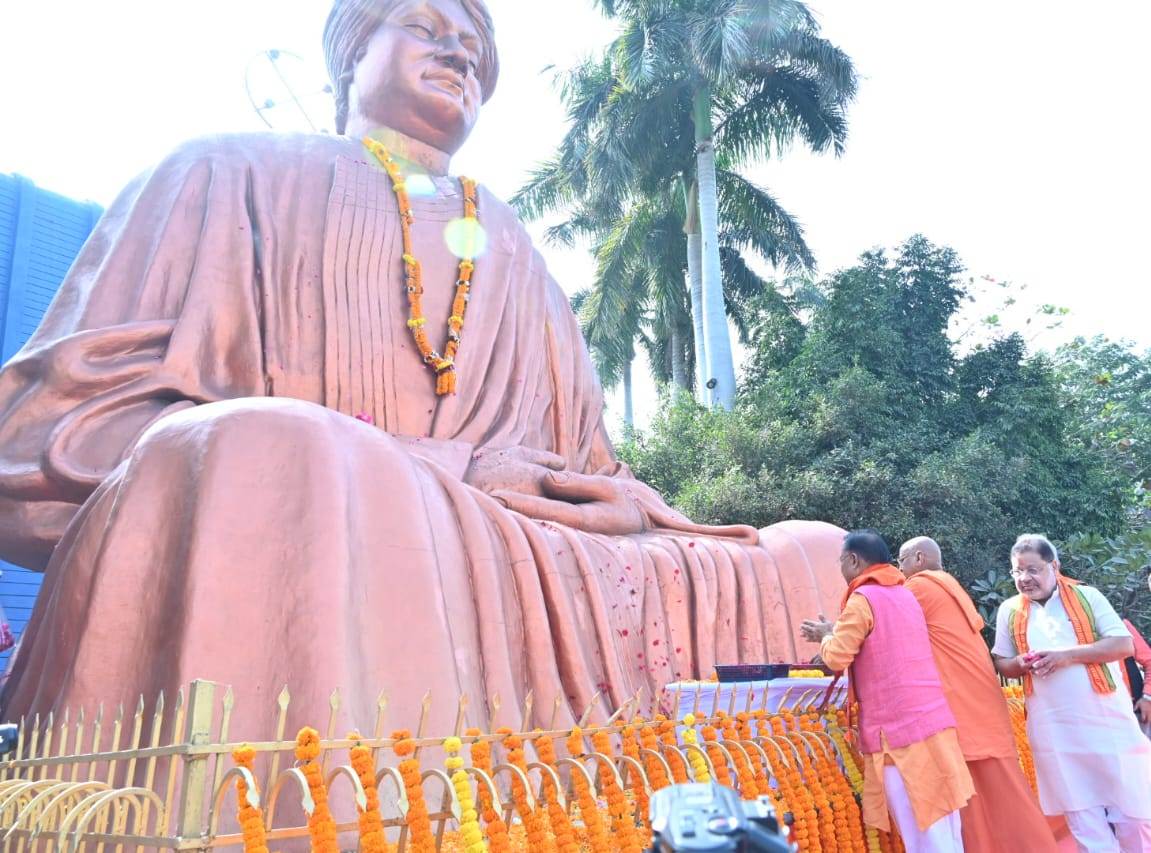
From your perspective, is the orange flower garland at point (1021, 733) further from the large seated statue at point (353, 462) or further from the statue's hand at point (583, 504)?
the statue's hand at point (583, 504)

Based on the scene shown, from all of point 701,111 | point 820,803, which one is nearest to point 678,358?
point 701,111

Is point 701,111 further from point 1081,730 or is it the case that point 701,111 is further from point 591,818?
point 591,818

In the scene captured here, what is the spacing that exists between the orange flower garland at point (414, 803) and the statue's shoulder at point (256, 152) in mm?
3424

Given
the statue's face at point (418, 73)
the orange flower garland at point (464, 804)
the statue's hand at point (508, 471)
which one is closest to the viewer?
the orange flower garland at point (464, 804)

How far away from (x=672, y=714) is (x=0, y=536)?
2.54 meters

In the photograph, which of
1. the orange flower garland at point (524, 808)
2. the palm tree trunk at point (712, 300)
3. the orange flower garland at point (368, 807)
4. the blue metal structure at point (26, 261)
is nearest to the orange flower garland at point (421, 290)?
the orange flower garland at point (524, 808)

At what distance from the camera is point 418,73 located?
17.6ft

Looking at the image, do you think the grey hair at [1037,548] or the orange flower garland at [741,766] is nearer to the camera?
the orange flower garland at [741,766]

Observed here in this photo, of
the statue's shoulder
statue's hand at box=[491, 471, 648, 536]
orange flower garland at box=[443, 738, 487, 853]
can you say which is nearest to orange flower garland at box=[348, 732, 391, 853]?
orange flower garland at box=[443, 738, 487, 853]

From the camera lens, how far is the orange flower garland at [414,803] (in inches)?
80.4

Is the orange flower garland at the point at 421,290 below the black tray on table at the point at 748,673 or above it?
above

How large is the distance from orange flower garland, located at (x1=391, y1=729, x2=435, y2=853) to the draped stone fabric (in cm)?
57

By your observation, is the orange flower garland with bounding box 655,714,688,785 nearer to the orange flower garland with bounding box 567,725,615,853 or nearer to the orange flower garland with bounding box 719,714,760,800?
the orange flower garland with bounding box 719,714,760,800

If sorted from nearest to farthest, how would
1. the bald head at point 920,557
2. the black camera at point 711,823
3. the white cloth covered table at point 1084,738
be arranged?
the black camera at point 711,823 < the white cloth covered table at point 1084,738 < the bald head at point 920,557
